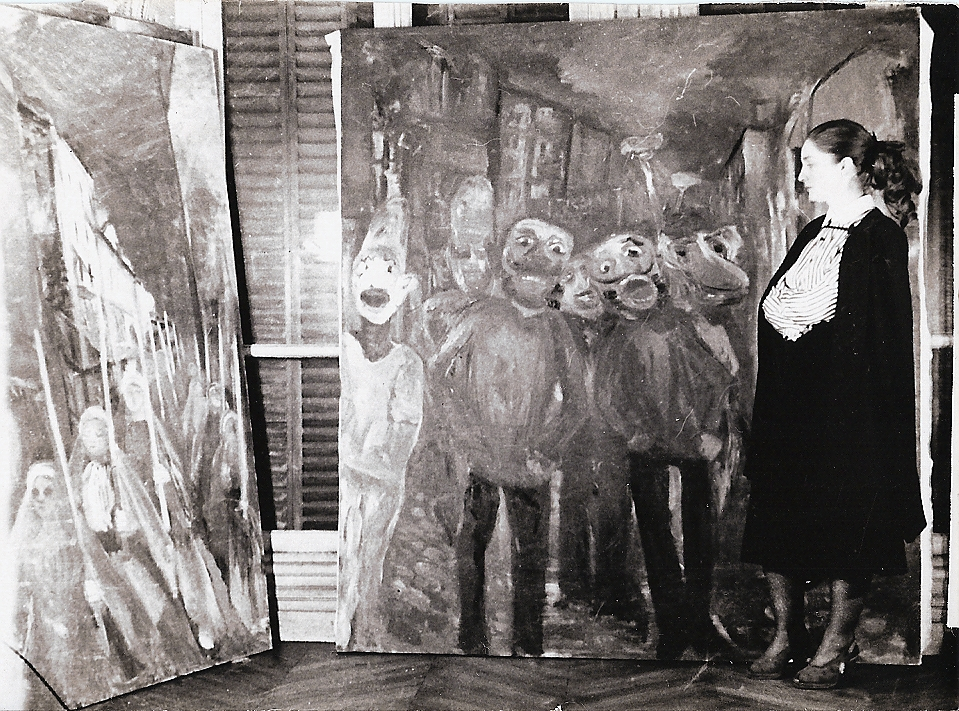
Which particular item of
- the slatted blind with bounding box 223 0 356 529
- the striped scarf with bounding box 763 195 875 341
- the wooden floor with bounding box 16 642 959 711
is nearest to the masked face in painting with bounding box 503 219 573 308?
the slatted blind with bounding box 223 0 356 529

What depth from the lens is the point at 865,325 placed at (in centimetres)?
220

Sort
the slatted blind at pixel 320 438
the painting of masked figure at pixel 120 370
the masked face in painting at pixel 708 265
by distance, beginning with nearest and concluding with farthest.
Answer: the painting of masked figure at pixel 120 370, the masked face in painting at pixel 708 265, the slatted blind at pixel 320 438

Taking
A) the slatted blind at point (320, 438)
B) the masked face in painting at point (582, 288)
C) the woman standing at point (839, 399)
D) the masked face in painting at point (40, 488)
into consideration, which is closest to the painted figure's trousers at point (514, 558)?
the slatted blind at point (320, 438)

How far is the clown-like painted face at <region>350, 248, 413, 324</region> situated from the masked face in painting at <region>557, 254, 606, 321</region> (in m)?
0.45

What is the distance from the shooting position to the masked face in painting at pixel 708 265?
226cm

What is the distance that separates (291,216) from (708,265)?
3.95 ft

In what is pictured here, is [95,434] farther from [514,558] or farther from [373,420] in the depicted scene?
[514,558]

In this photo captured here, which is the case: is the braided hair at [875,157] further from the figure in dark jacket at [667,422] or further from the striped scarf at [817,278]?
the figure in dark jacket at [667,422]

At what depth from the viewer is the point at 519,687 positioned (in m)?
2.27

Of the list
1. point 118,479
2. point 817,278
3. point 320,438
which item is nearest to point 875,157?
point 817,278

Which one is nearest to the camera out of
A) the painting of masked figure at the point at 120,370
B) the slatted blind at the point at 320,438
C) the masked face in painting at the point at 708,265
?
the painting of masked figure at the point at 120,370

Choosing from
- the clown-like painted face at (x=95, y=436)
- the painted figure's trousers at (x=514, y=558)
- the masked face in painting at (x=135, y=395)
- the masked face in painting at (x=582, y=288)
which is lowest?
the painted figure's trousers at (x=514, y=558)

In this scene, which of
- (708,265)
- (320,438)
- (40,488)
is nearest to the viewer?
(40,488)

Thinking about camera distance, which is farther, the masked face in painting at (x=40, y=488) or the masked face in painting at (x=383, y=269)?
the masked face in painting at (x=383, y=269)
